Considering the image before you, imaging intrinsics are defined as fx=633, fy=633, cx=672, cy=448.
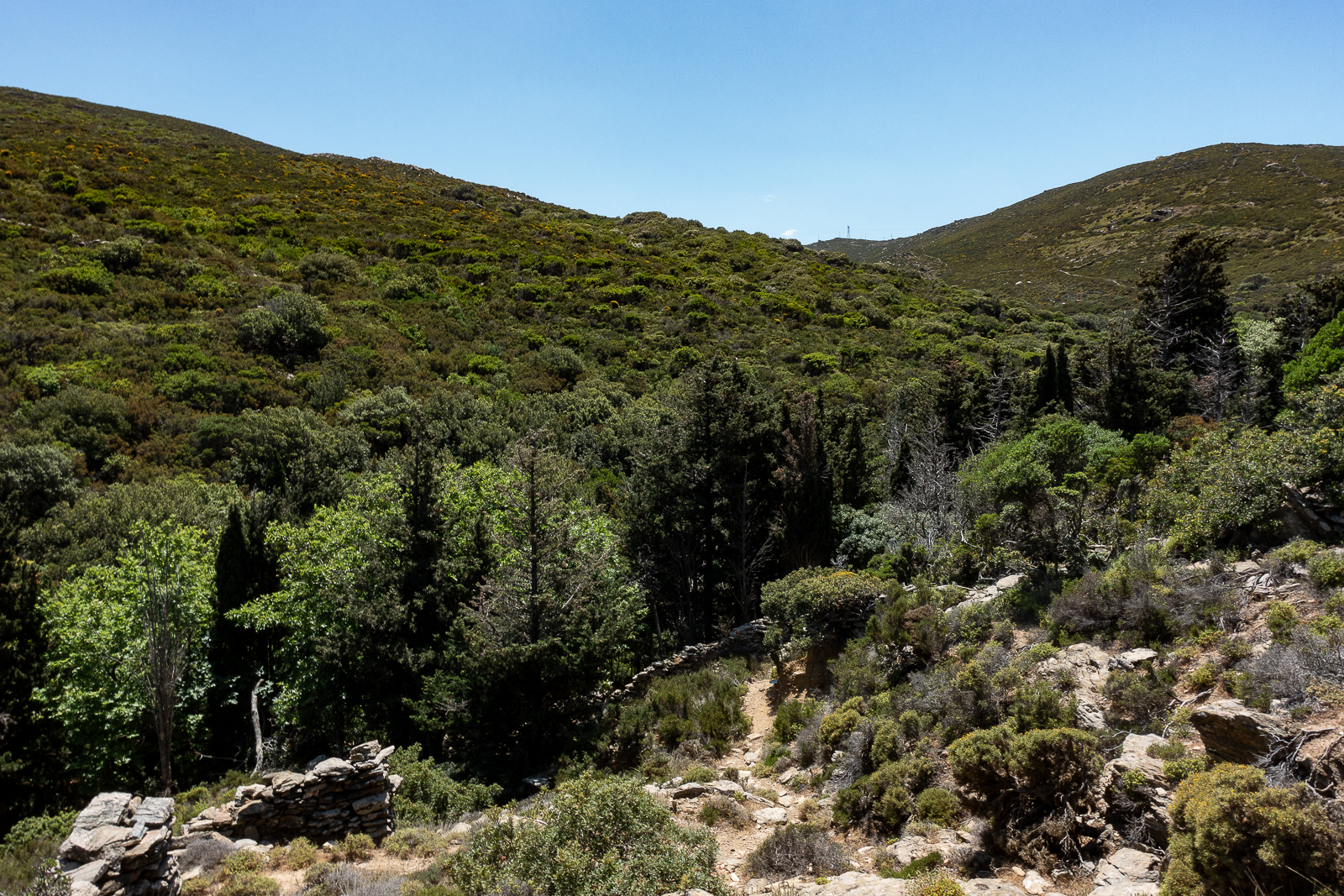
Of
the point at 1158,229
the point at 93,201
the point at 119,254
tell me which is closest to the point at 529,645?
the point at 119,254

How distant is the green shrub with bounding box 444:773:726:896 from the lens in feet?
18.8

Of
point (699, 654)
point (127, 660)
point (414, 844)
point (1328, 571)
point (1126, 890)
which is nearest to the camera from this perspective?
point (1126, 890)

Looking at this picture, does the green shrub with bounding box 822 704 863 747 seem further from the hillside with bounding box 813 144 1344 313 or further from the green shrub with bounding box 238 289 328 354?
the hillside with bounding box 813 144 1344 313

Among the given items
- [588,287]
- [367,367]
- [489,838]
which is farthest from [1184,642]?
[588,287]

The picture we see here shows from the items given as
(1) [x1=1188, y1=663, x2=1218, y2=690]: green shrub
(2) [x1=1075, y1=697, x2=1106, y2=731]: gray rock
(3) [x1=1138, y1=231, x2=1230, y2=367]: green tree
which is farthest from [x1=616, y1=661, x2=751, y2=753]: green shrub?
(3) [x1=1138, y1=231, x2=1230, y2=367]: green tree

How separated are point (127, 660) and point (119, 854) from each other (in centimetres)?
818

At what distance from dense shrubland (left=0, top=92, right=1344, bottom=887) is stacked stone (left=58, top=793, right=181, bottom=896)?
336cm

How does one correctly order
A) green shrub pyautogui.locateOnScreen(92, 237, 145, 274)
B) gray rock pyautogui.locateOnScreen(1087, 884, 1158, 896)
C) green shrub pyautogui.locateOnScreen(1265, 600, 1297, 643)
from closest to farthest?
gray rock pyautogui.locateOnScreen(1087, 884, 1158, 896)
green shrub pyautogui.locateOnScreen(1265, 600, 1297, 643)
green shrub pyautogui.locateOnScreen(92, 237, 145, 274)

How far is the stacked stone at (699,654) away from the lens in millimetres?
14516

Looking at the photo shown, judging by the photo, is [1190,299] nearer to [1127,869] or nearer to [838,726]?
[838,726]

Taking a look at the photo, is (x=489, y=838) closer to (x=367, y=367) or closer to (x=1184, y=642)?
(x=1184, y=642)

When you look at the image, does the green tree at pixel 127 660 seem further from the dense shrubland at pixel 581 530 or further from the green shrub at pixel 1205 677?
the green shrub at pixel 1205 677

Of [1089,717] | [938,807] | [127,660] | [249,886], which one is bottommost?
[249,886]

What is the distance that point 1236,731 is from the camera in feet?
18.2
